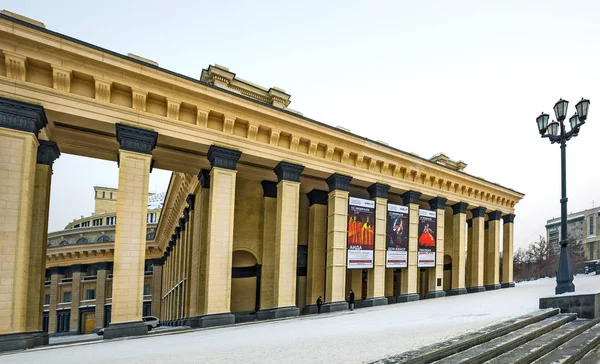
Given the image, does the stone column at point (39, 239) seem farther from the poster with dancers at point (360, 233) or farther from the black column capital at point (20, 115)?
the poster with dancers at point (360, 233)

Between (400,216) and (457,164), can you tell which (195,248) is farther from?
(457,164)

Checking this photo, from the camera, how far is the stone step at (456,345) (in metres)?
6.30

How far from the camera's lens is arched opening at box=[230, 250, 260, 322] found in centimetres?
2083

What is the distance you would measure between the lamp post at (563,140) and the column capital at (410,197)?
992 centimetres

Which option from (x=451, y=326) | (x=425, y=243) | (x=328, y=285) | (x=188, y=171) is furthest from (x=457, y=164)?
(x=451, y=326)

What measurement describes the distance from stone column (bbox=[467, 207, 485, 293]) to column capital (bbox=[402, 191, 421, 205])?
29.7 feet

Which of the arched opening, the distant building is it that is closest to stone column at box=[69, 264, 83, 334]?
the arched opening

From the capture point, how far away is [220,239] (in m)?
16.4

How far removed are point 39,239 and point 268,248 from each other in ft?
34.1

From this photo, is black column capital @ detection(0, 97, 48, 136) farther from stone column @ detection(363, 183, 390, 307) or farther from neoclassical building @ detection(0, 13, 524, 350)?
stone column @ detection(363, 183, 390, 307)

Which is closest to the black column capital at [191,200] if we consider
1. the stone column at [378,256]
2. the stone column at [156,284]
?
the stone column at [378,256]

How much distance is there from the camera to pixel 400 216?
77.3ft

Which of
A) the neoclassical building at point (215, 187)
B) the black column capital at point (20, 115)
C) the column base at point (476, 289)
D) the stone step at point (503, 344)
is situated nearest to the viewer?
the stone step at point (503, 344)

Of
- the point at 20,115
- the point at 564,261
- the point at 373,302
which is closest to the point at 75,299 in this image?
the point at 373,302
